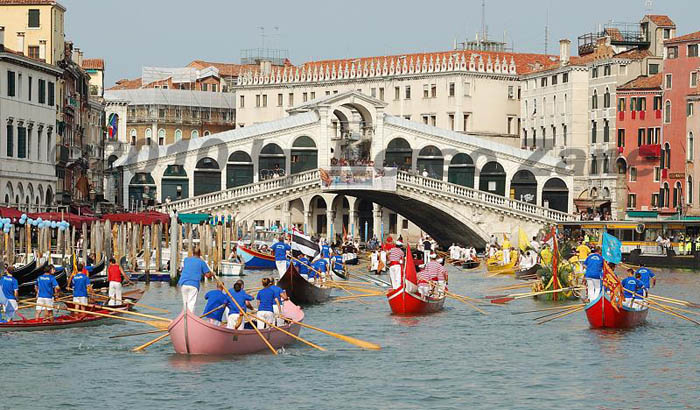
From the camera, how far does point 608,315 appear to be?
33312 millimetres

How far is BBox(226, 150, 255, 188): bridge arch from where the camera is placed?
75.2 meters

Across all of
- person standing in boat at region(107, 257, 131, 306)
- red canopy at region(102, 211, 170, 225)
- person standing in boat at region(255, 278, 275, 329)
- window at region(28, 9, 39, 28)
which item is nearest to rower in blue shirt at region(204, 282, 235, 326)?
person standing in boat at region(255, 278, 275, 329)

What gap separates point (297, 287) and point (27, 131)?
20.9 metres

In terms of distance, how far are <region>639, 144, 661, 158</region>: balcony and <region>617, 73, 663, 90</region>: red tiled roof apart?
2581 mm

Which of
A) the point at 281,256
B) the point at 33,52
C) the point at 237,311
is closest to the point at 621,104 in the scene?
the point at 33,52

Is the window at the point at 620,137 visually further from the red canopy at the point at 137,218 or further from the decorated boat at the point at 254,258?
the red canopy at the point at 137,218

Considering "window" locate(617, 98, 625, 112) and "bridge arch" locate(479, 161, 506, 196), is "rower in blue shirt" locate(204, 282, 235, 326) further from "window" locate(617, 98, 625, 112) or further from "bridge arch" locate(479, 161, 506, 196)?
"window" locate(617, 98, 625, 112)

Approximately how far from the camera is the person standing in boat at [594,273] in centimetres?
3297

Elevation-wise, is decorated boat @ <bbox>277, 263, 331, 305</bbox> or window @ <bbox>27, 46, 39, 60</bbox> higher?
window @ <bbox>27, 46, 39, 60</bbox>

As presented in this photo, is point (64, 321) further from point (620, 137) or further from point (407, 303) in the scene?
point (620, 137)

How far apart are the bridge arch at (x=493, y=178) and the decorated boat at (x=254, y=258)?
1935 cm

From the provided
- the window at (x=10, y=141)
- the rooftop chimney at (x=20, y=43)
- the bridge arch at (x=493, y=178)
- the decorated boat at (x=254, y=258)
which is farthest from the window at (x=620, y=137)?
the window at (x=10, y=141)

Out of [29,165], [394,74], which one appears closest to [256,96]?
[394,74]

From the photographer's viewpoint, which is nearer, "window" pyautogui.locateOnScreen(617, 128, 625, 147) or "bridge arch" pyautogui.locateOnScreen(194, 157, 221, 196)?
"bridge arch" pyautogui.locateOnScreen(194, 157, 221, 196)
